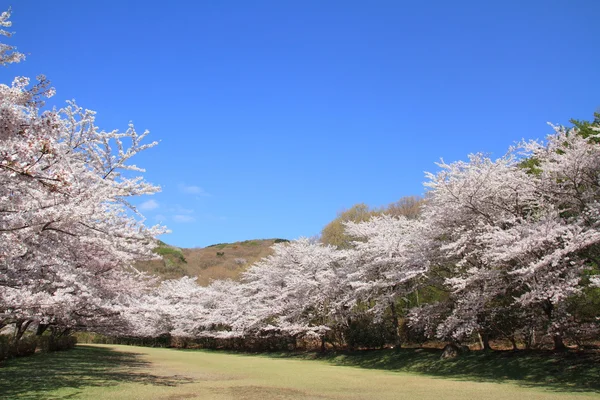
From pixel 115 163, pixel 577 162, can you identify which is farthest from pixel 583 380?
pixel 115 163

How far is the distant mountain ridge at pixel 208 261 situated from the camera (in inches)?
2514

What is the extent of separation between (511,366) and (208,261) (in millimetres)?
86245

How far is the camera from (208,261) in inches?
3757

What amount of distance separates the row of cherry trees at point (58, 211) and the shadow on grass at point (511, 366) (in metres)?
11.7

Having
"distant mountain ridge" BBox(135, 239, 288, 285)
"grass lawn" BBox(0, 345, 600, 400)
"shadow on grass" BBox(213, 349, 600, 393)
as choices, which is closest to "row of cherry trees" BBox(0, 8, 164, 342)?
"grass lawn" BBox(0, 345, 600, 400)

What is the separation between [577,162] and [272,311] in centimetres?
2207

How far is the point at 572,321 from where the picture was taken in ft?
46.1

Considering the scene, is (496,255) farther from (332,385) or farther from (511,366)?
(332,385)

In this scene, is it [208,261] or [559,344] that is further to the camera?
[208,261]

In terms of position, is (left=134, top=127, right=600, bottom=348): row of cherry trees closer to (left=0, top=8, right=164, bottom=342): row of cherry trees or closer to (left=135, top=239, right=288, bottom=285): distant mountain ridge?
(left=0, top=8, right=164, bottom=342): row of cherry trees

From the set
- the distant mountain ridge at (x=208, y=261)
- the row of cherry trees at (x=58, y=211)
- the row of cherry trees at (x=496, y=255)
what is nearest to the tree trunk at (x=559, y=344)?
the row of cherry trees at (x=496, y=255)

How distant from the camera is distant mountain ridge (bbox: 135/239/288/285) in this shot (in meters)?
63.8

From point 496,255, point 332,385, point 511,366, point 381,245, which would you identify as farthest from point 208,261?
point 496,255

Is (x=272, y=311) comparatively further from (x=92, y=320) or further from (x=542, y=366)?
(x=542, y=366)
